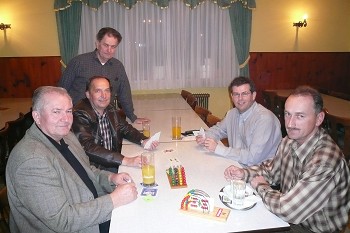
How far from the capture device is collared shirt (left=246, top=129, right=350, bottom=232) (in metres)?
1.47

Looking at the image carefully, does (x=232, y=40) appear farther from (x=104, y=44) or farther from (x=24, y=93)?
(x=24, y=93)

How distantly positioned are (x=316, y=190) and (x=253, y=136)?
1034mm

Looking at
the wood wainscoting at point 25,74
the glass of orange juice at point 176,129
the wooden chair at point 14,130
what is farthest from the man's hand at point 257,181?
the wood wainscoting at point 25,74

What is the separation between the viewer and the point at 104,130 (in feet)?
8.85

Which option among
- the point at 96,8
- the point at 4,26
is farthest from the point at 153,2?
the point at 4,26

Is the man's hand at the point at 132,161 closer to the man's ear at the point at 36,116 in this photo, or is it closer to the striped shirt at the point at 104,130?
the striped shirt at the point at 104,130

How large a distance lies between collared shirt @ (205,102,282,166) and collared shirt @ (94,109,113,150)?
1.02 meters

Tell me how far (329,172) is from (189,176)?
0.85 m

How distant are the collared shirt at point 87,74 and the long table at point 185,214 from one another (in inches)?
60.5

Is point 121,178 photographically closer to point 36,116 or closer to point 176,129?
point 36,116

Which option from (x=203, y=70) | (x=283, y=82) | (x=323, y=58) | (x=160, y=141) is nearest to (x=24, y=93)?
(x=203, y=70)

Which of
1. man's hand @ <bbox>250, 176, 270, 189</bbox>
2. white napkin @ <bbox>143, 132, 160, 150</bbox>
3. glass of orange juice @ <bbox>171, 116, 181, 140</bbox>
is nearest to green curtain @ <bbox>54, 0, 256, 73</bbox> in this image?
glass of orange juice @ <bbox>171, 116, 181, 140</bbox>

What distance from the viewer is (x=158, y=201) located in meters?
1.66

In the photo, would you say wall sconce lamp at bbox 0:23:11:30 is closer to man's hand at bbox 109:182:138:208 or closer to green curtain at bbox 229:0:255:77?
green curtain at bbox 229:0:255:77
